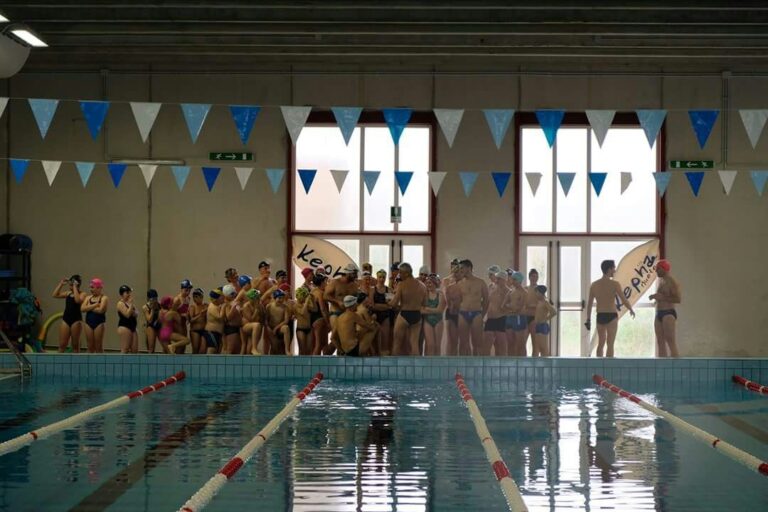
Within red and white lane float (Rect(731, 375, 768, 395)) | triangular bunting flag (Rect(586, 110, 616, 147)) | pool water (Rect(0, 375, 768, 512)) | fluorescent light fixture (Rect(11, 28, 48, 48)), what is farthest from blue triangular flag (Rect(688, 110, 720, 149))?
fluorescent light fixture (Rect(11, 28, 48, 48))

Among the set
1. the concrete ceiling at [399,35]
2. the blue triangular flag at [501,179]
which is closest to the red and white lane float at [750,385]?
the concrete ceiling at [399,35]

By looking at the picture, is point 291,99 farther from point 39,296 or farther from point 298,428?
point 298,428

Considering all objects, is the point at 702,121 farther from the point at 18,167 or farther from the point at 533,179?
the point at 18,167

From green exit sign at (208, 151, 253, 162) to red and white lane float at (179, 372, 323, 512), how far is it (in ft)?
25.0

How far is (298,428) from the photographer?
8273 millimetres

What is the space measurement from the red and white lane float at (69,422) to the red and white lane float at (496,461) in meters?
3.42

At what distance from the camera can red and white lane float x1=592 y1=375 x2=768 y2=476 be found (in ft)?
22.1

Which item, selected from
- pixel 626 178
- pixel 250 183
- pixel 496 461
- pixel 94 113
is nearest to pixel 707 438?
pixel 496 461

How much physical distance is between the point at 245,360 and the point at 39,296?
6.07 metres

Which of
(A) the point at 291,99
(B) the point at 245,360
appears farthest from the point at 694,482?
(A) the point at 291,99

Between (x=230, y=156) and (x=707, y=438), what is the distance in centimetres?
1083

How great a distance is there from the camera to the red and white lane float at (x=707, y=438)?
6.74m

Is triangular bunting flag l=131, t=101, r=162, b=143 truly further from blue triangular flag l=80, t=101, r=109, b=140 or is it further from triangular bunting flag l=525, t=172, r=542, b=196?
triangular bunting flag l=525, t=172, r=542, b=196

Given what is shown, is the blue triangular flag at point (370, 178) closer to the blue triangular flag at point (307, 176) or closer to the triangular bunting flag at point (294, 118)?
the blue triangular flag at point (307, 176)
